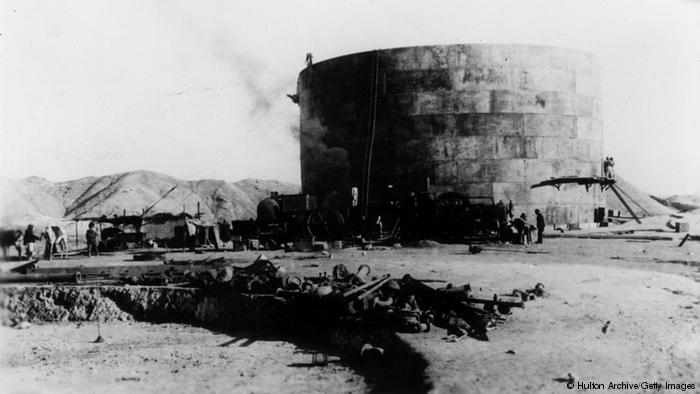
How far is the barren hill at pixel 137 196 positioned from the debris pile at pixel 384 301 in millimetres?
42859

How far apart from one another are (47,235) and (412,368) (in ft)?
47.8

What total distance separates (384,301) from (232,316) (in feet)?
10.3

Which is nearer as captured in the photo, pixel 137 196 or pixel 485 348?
pixel 485 348

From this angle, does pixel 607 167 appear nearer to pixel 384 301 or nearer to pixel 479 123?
pixel 479 123

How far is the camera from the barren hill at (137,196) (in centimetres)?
5259

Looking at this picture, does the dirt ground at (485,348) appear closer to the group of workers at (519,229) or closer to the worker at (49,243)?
the group of workers at (519,229)

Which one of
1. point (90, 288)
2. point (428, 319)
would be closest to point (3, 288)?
point (428, 319)

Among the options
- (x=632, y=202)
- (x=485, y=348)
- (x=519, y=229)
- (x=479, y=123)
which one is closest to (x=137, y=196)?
(x=479, y=123)

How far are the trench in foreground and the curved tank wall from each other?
509 inches

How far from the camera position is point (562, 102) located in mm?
22375

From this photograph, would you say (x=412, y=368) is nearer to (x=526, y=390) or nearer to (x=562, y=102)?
(x=526, y=390)

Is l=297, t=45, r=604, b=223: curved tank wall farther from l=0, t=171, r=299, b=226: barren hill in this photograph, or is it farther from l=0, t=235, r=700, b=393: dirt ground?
l=0, t=171, r=299, b=226: barren hill

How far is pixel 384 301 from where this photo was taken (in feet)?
26.6

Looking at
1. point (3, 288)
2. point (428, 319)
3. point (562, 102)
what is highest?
point (562, 102)
